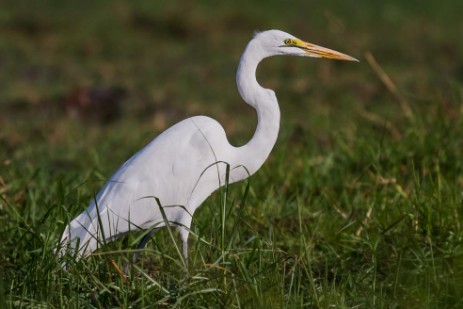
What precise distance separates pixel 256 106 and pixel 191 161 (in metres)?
0.36

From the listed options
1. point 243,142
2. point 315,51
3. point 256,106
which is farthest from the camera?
point 243,142

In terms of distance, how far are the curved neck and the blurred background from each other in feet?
6.90

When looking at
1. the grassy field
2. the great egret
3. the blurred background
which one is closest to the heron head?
the great egret

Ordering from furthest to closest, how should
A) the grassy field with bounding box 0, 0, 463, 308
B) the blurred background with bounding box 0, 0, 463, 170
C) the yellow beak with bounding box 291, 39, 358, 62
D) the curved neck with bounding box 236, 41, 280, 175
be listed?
the blurred background with bounding box 0, 0, 463, 170 < the yellow beak with bounding box 291, 39, 358, 62 < the curved neck with bounding box 236, 41, 280, 175 < the grassy field with bounding box 0, 0, 463, 308

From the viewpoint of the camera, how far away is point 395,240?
4.13 meters

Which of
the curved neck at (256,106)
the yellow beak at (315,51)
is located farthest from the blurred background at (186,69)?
the curved neck at (256,106)

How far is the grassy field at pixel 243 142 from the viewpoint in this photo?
3.40 meters

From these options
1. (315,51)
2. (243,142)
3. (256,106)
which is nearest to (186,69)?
(243,142)

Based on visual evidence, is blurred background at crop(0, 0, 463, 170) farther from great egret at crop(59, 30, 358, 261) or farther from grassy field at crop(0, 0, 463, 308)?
great egret at crop(59, 30, 358, 261)

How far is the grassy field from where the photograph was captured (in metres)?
3.40

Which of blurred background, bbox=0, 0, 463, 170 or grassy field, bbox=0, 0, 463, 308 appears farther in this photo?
blurred background, bbox=0, 0, 463, 170

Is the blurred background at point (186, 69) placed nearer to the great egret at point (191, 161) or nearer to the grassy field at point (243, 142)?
the grassy field at point (243, 142)

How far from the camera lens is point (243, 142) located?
740cm

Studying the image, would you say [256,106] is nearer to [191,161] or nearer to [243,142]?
[191,161]
